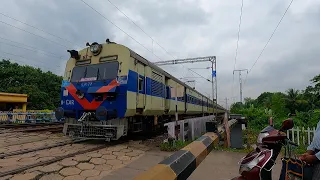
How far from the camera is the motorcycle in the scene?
2209 mm

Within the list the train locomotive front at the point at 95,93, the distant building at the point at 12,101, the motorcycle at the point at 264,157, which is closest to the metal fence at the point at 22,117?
the distant building at the point at 12,101

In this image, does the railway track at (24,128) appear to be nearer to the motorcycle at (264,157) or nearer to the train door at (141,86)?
the train door at (141,86)

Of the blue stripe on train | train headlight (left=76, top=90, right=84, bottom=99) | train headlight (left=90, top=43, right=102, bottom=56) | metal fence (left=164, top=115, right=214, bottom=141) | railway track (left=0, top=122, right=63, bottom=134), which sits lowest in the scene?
railway track (left=0, top=122, right=63, bottom=134)

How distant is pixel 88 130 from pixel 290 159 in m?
6.18

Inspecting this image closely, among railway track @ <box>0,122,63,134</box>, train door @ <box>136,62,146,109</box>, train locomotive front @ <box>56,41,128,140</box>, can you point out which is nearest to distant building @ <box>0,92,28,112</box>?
railway track @ <box>0,122,63,134</box>

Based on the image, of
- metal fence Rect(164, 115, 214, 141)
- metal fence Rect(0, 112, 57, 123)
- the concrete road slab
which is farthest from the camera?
metal fence Rect(0, 112, 57, 123)

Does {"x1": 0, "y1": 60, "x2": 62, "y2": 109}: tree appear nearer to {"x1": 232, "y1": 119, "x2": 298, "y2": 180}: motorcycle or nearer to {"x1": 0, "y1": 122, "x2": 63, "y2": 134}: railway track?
{"x1": 0, "y1": 122, "x2": 63, "y2": 134}: railway track

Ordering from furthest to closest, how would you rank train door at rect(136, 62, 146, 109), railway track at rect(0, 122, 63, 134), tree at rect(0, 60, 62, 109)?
tree at rect(0, 60, 62, 109) < railway track at rect(0, 122, 63, 134) < train door at rect(136, 62, 146, 109)

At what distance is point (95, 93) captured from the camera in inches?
287

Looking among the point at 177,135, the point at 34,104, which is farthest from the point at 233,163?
the point at 34,104

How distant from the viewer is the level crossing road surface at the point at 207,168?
4117 millimetres

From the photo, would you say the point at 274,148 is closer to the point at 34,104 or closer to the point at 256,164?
the point at 256,164

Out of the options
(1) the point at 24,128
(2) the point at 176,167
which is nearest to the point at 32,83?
(1) the point at 24,128

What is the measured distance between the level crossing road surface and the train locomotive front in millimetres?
1719
